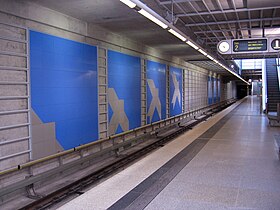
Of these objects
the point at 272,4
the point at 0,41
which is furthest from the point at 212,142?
the point at 0,41

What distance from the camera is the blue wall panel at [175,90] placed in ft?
51.5

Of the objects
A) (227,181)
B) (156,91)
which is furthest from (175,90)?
(227,181)

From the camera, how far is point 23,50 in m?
5.68

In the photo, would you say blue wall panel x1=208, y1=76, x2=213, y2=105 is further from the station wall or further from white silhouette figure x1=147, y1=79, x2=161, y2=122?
the station wall

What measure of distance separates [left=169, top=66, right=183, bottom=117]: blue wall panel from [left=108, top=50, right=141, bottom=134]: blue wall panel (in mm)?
4710

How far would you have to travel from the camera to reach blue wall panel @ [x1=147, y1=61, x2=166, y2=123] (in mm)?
12375

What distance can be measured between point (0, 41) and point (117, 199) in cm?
341

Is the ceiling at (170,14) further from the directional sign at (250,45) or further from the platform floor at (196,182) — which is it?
the platform floor at (196,182)

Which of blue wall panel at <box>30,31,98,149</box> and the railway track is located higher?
blue wall panel at <box>30,31,98,149</box>

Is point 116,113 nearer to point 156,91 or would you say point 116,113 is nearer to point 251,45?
point 156,91

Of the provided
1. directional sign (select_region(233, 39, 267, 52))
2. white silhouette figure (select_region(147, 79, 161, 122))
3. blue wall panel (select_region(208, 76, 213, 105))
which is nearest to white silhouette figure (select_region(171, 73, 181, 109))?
white silhouette figure (select_region(147, 79, 161, 122))

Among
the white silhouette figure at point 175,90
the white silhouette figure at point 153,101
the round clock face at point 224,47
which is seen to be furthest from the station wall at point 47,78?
the white silhouette figure at point 175,90

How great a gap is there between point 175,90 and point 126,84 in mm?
6751

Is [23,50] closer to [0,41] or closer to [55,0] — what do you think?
[0,41]
